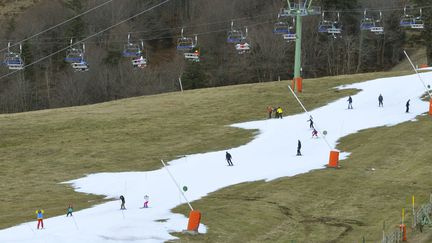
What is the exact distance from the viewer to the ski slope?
40.3 metres

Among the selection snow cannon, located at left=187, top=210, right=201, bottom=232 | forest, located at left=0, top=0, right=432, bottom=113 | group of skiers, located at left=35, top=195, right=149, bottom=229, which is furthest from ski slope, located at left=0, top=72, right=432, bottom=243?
forest, located at left=0, top=0, right=432, bottom=113

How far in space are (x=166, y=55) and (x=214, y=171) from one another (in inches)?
4057

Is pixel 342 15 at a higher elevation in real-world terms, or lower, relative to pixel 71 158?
higher

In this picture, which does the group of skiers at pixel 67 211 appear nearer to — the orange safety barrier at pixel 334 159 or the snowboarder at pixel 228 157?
the snowboarder at pixel 228 157

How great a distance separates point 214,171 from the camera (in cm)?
5953

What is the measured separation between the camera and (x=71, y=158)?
6819 centimetres

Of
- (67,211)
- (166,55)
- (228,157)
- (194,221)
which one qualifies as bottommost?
(67,211)

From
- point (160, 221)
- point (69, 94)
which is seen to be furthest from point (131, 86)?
point (160, 221)

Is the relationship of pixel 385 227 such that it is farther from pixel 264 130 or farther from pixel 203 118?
pixel 203 118

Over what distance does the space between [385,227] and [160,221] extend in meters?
12.7

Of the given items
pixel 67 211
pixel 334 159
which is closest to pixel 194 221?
pixel 67 211

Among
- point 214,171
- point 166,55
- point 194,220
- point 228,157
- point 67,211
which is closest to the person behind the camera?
point 194,220

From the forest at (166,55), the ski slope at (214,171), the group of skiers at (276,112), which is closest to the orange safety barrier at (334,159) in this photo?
the ski slope at (214,171)

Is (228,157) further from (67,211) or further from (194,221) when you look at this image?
(194,221)
